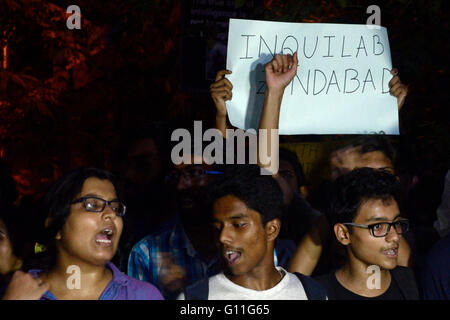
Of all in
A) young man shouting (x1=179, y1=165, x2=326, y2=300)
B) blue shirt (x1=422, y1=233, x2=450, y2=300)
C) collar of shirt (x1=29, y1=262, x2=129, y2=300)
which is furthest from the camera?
blue shirt (x1=422, y1=233, x2=450, y2=300)

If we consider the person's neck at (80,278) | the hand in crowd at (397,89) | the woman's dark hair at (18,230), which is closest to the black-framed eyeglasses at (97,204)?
the person's neck at (80,278)

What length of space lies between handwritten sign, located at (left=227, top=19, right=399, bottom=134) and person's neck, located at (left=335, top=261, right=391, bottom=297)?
2.81 ft

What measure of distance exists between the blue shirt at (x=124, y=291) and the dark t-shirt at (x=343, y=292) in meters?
0.78

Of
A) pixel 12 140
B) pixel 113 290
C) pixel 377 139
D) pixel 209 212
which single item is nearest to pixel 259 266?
pixel 209 212

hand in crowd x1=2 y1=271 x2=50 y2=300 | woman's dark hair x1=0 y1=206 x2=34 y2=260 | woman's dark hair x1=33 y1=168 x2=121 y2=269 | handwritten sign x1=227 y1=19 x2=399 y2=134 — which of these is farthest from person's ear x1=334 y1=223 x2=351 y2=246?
woman's dark hair x1=0 y1=206 x2=34 y2=260

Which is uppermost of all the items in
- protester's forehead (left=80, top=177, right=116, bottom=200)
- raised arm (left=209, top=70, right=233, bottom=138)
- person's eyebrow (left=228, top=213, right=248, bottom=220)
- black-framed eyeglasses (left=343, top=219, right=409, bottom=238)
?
raised arm (left=209, top=70, right=233, bottom=138)

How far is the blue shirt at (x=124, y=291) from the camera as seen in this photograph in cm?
271

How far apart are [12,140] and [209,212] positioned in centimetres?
567

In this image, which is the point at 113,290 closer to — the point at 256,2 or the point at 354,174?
the point at 354,174

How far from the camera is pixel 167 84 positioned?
9344mm

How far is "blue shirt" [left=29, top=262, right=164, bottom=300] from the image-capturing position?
8.87 ft

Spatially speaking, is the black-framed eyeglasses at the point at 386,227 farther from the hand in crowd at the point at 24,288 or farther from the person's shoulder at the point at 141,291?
the hand in crowd at the point at 24,288

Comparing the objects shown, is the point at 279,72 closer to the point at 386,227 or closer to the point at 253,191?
the point at 253,191

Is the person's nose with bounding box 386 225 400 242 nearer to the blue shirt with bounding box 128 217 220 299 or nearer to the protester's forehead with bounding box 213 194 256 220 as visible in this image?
the protester's forehead with bounding box 213 194 256 220
